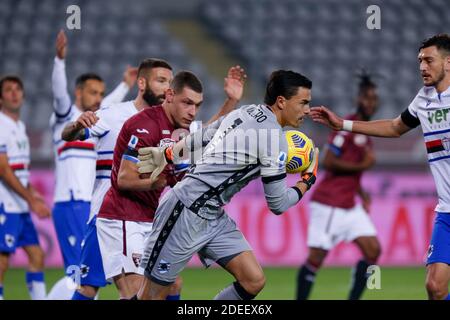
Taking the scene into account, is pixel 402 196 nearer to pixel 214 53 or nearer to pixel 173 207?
pixel 214 53

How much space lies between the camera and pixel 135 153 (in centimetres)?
627

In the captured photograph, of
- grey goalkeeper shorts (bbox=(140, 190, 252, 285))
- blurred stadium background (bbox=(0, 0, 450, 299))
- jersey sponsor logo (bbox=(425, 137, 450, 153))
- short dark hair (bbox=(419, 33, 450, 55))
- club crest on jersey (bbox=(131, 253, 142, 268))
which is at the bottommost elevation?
club crest on jersey (bbox=(131, 253, 142, 268))

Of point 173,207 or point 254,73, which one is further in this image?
point 254,73

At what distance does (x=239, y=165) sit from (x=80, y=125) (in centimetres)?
140

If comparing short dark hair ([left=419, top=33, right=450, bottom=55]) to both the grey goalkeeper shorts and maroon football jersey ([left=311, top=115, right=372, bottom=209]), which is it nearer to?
the grey goalkeeper shorts

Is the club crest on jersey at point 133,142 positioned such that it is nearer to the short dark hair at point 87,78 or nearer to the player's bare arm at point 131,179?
the player's bare arm at point 131,179

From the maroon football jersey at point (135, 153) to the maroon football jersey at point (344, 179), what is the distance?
12.6 feet

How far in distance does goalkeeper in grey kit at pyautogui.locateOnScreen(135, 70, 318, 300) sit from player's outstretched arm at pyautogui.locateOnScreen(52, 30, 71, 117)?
2.65m

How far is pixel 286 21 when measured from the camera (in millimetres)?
19219

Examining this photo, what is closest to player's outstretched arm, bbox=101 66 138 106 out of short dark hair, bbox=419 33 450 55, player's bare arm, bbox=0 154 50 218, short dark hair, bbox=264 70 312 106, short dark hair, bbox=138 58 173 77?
player's bare arm, bbox=0 154 50 218

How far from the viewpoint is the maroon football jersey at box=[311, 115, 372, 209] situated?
10062mm
